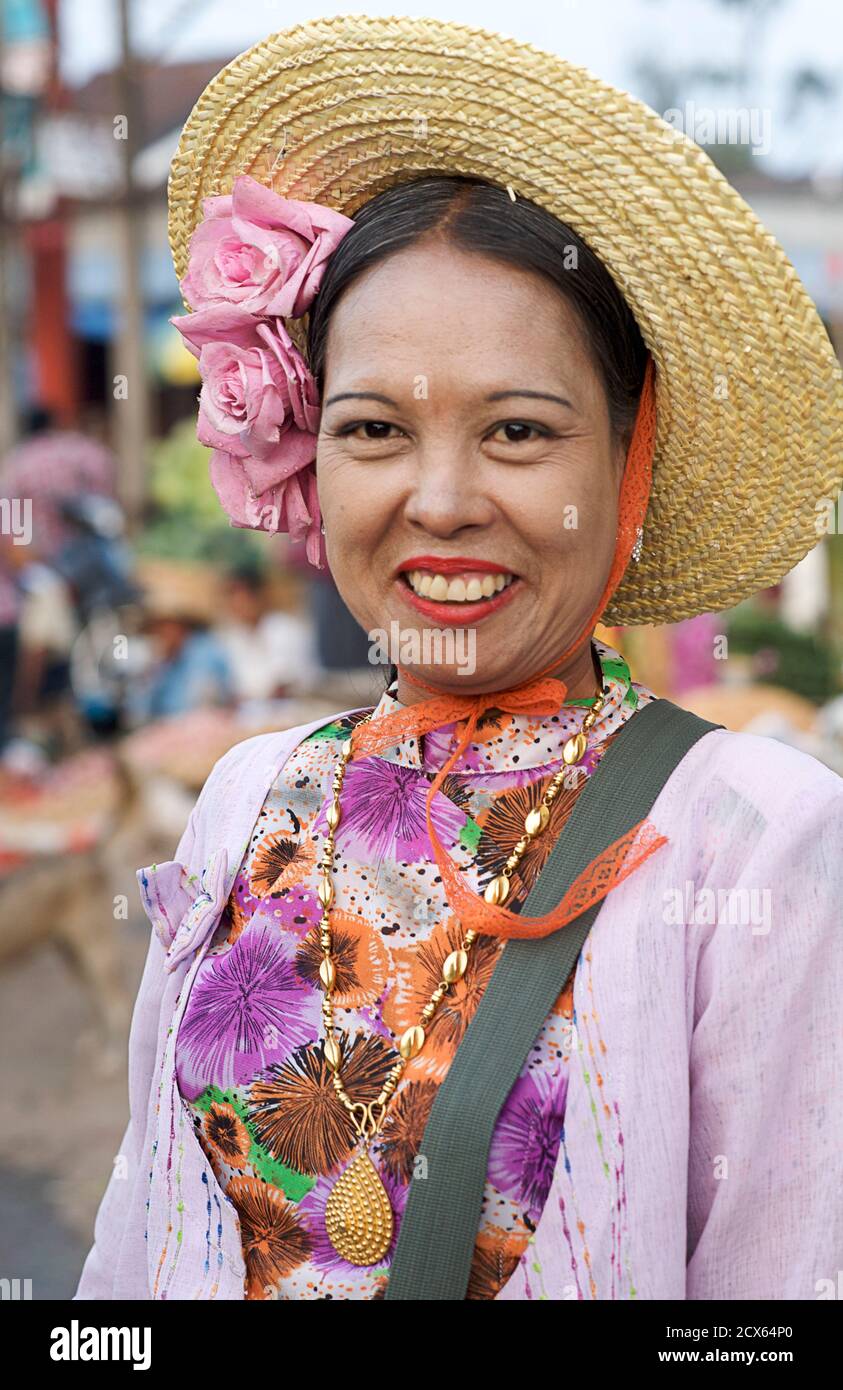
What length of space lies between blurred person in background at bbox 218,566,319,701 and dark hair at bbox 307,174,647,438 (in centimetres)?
616

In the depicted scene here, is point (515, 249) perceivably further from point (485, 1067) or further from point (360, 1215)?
point (360, 1215)

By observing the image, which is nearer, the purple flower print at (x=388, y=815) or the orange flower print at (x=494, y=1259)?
the orange flower print at (x=494, y=1259)

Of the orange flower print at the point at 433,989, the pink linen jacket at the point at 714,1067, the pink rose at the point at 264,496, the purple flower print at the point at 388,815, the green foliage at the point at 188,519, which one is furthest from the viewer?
the green foliage at the point at 188,519

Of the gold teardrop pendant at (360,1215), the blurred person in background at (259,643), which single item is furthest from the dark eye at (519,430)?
the blurred person in background at (259,643)

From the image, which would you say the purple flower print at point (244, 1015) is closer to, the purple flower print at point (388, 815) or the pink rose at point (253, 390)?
the purple flower print at point (388, 815)

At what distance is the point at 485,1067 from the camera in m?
1.36

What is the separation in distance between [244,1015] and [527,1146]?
1.17ft

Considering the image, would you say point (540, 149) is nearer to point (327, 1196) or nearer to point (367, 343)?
point (367, 343)

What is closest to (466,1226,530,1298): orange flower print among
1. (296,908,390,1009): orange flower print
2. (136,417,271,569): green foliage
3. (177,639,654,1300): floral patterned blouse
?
(177,639,654,1300): floral patterned blouse

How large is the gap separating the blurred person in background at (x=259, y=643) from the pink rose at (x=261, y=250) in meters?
6.05

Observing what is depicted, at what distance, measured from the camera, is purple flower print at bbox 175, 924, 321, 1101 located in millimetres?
1508

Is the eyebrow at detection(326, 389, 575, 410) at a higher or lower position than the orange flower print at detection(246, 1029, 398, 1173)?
higher

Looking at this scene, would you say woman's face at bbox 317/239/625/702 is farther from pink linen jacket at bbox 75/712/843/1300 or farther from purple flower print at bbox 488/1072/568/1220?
purple flower print at bbox 488/1072/568/1220

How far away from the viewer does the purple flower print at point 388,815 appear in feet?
5.06
